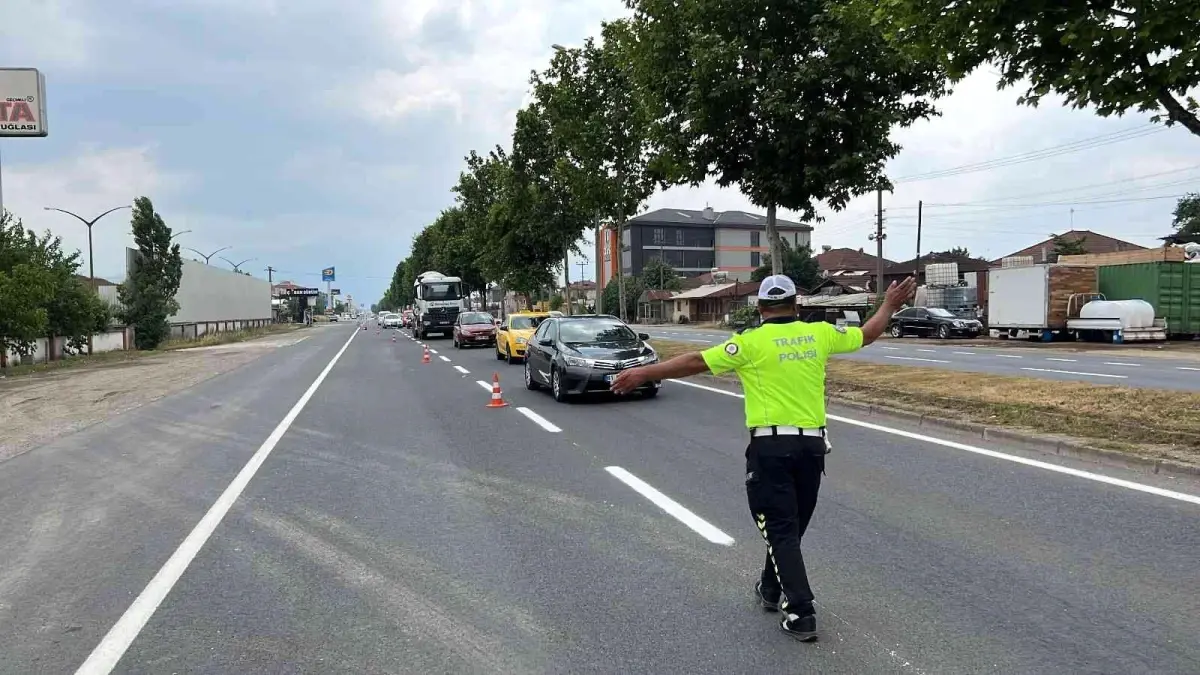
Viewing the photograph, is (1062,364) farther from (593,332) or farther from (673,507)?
(673,507)

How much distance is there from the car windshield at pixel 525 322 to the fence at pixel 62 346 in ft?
58.9

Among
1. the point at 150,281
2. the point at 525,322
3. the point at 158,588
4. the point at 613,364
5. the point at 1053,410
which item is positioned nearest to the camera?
the point at 158,588

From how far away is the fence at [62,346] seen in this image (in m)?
29.5

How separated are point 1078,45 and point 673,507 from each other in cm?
572

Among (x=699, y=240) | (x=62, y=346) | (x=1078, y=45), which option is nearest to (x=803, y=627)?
(x=1078, y=45)

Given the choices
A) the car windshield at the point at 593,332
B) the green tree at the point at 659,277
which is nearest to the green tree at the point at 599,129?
the car windshield at the point at 593,332

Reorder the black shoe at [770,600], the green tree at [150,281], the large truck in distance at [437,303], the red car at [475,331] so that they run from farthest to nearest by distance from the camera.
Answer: the large truck in distance at [437,303] → the green tree at [150,281] → the red car at [475,331] → the black shoe at [770,600]

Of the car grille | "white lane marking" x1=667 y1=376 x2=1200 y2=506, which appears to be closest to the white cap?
"white lane marking" x1=667 y1=376 x2=1200 y2=506

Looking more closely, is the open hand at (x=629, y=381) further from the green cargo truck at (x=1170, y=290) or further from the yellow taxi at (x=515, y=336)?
the green cargo truck at (x=1170, y=290)

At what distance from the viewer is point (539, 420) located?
11.1m

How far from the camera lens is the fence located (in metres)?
29.5

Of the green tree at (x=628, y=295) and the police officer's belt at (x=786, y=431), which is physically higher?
the green tree at (x=628, y=295)

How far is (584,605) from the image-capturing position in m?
4.16

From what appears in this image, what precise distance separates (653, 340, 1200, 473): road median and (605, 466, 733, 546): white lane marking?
13.7 feet
